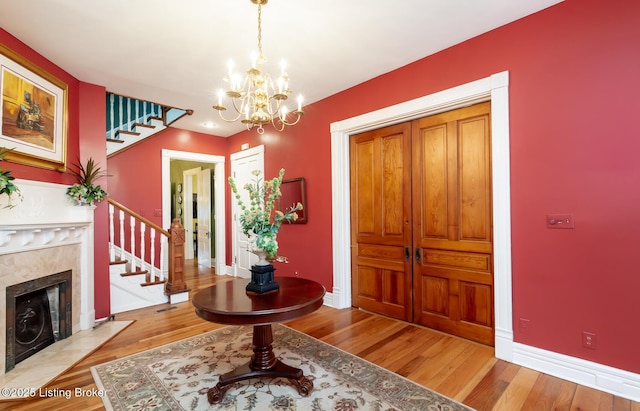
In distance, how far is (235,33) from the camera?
8.45 feet

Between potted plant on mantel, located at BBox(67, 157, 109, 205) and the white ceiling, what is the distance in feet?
3.41

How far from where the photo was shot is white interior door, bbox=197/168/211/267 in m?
6.70

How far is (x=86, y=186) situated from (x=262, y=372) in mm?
2856

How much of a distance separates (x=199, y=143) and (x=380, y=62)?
12.9ft

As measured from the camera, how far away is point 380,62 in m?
3.12

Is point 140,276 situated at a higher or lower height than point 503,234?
lower

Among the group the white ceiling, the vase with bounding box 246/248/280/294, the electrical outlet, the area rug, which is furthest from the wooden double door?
the vase with bounding box 246/248/280/294

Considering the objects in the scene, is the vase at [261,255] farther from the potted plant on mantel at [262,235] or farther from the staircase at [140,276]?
the staircase at [140,276]

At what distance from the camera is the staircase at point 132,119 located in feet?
15.5

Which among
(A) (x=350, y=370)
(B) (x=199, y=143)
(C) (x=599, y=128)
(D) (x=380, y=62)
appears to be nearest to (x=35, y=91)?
(B) (x=199, y=143)

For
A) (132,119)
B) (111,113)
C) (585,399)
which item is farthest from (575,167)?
(111,113)

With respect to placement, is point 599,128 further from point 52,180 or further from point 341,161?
point 52,180

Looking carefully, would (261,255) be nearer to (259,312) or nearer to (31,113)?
(259,312)

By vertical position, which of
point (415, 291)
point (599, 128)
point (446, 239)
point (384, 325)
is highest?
point (599, 128)
